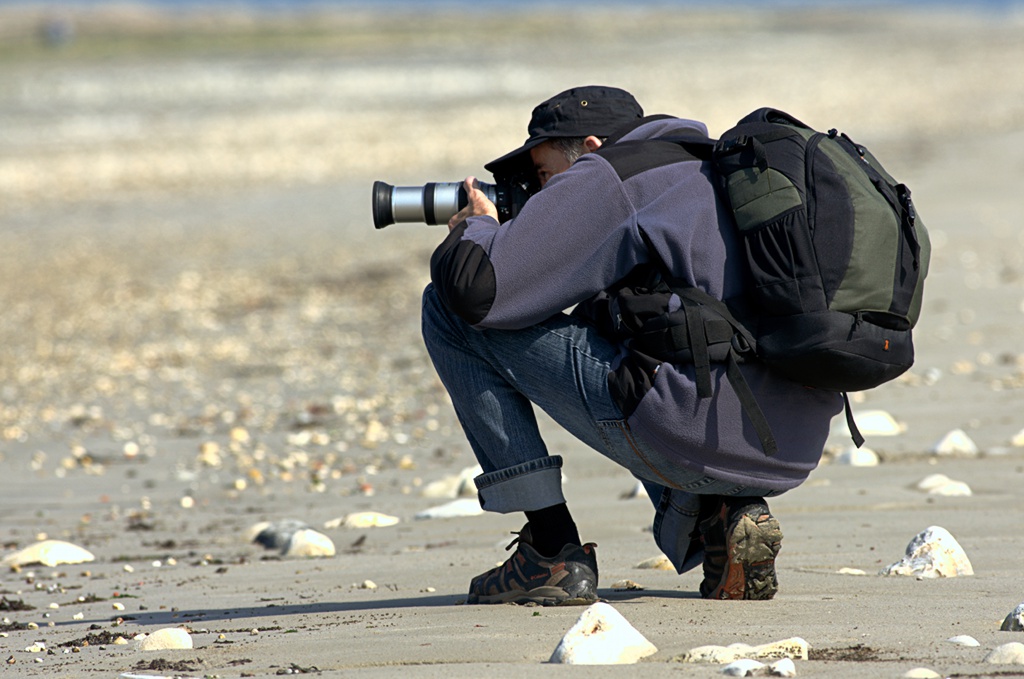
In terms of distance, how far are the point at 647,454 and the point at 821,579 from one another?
0.64 metres

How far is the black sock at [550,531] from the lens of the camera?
10.3ft

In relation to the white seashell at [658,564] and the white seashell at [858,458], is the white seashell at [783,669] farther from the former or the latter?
the white seashell at [858,458]

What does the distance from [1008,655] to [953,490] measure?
1.88m

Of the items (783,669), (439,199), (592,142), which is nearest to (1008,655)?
(783,669)

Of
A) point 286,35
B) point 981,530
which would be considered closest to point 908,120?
point 981,530

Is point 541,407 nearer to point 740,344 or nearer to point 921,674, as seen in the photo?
point 740,344

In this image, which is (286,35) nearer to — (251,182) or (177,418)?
(251,182)

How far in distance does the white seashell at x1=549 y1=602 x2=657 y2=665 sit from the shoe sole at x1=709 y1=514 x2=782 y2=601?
50cm

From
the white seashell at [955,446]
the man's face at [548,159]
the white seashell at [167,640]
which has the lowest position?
the white seashell at [167,640]

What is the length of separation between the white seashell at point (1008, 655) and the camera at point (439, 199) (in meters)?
1.36

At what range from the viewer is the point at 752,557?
3.00m

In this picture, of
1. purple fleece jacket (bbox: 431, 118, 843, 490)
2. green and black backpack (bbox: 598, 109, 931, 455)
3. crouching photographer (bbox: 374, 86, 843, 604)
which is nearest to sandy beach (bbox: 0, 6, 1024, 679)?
crouching photographer (bbox: 374, 86, 843, 604)

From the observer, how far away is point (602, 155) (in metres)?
2.83

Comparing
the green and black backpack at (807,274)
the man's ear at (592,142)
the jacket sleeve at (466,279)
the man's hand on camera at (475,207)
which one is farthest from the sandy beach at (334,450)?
the man's ear at (592,142)
